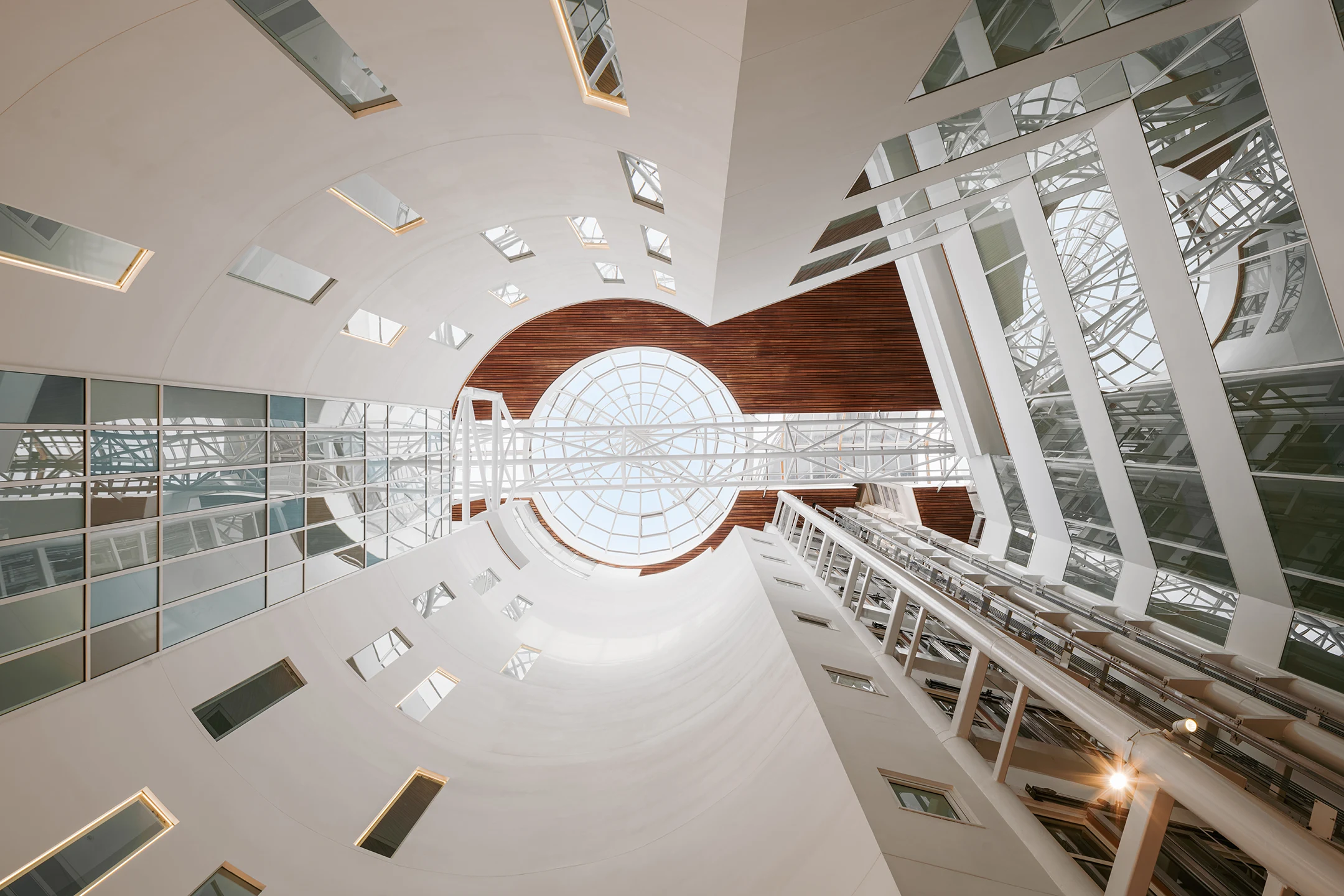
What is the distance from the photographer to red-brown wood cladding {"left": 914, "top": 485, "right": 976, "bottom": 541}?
25.2m

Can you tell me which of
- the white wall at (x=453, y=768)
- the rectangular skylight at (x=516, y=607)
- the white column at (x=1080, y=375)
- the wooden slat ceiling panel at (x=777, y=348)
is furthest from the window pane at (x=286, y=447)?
the white column at (x=1080, y=375)

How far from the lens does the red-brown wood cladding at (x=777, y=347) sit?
22266 mm

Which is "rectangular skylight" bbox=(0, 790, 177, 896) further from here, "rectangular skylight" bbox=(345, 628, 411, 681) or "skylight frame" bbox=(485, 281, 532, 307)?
"skylight frame" bbox=(485, 281, 532, 307)

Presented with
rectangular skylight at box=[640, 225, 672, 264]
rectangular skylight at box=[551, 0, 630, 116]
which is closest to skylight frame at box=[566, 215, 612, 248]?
rectangular skylight at box=[640, 225, 672, 264]

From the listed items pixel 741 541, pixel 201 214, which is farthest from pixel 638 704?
pixel 201 214

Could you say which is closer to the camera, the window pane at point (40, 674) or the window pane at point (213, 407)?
the window pane at point (40, 674)

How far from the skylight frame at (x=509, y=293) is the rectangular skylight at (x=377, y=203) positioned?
5419mm

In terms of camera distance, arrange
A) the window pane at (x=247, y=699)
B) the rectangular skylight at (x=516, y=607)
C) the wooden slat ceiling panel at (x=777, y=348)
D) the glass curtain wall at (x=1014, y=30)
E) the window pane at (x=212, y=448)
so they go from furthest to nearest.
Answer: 1. the wooden slat ceiling panel at (x=777, y=348)
2. the rectangular skylight at (x=516, y=607)
3. the window pane at (x=212, y=448)
4. the window pane at (x=247, y=699)
5. the glass curtain wall at (x=1014, y=30)

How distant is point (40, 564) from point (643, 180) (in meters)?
9.90

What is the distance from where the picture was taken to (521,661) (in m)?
17.1

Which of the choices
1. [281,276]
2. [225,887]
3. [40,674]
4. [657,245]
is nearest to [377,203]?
[281,276]

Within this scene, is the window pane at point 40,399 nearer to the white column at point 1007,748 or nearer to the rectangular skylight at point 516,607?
the white column at point 1007,748

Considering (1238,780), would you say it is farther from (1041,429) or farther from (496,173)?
(496,173)

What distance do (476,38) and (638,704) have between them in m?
13.1
